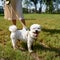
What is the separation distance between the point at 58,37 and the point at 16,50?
186 cm

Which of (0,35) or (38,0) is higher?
(0,35)

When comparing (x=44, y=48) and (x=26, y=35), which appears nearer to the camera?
(x=26, y=35)

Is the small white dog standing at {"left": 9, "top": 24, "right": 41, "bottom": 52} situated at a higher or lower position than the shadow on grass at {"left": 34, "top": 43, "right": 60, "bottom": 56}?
higher

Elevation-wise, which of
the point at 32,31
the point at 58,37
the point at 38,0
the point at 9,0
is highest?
the point at 9,0

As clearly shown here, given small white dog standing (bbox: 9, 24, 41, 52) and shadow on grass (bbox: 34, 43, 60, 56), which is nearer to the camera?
small white dog standing (bbox: 9, 24, 41, 52)

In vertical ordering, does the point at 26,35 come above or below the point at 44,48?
above

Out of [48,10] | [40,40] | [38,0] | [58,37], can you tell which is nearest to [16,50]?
[40,40]

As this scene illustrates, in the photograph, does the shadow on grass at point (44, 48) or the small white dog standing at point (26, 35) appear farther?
the shadow on grass at point (44, 48)

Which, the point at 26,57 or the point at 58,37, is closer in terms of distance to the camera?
the point at 26,57

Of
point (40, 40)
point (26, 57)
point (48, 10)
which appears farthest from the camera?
point (48, 10)

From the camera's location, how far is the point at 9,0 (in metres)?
7.21

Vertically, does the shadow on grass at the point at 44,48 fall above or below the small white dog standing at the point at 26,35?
below

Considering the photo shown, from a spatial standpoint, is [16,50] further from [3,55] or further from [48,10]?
[48,10]

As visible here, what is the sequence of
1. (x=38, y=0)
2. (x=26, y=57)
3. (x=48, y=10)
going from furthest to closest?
(x=38, y=0), (x=48, y=10), (x=26, y=57)
